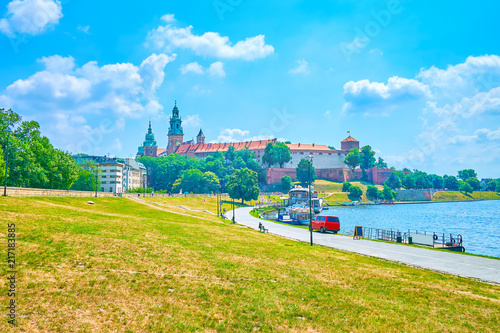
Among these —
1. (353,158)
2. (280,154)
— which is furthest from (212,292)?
(353,158)

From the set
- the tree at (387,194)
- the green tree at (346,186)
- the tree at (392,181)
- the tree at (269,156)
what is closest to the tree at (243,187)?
the tree at (269,156)

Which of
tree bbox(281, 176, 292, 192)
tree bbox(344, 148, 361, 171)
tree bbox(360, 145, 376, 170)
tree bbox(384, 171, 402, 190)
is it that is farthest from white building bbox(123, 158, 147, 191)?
tree bbox(384, 171, 402, 190)

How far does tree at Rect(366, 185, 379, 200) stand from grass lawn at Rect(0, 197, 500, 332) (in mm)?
155838

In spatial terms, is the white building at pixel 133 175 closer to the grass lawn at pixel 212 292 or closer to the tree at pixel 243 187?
the tree at pixel 243 187

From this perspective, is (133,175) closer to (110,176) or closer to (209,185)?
(110,176)

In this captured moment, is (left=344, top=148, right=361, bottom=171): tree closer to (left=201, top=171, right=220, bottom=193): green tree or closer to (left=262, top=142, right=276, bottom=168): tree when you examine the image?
(left=262, top=142, right=276, bottom=168): tree

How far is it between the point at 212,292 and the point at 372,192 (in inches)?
6510

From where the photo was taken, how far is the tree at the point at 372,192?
165125mm

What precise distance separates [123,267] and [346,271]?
33.6 feet

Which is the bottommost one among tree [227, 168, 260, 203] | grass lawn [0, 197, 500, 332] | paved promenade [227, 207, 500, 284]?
paved promenade [227, 207, 500, 284]

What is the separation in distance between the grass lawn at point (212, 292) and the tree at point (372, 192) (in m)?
156

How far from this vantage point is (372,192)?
16562 cm

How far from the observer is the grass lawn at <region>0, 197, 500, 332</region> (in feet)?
32.2

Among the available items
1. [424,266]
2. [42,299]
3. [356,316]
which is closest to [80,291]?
[42,299]
